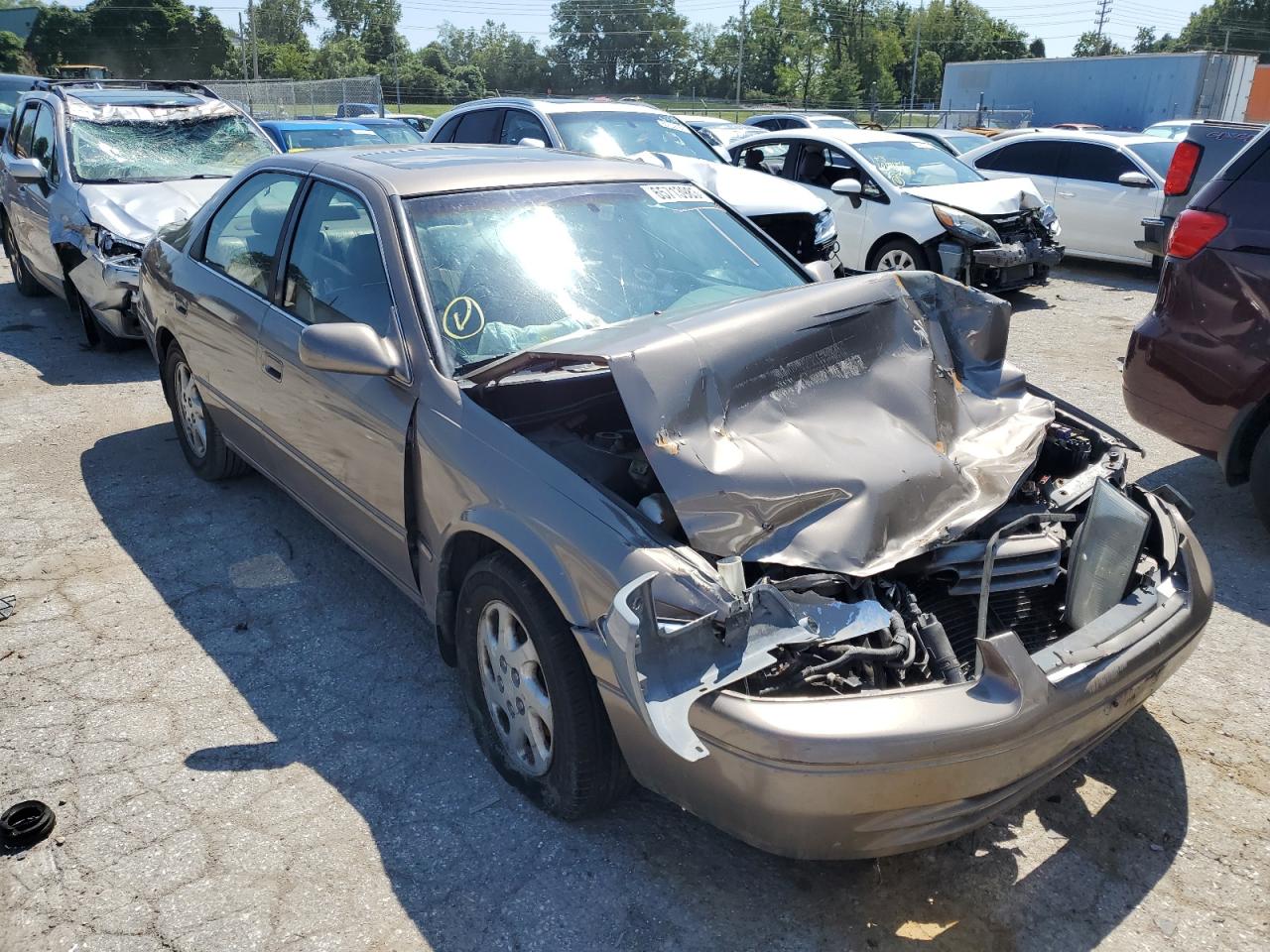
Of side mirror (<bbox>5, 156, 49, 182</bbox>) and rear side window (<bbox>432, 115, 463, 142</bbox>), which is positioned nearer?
side mirror (<bbox>5, 156, 49, 182</bbox>)

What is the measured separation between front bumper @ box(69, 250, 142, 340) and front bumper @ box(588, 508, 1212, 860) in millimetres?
5923

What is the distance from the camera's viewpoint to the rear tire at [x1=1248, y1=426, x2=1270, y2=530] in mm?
4312

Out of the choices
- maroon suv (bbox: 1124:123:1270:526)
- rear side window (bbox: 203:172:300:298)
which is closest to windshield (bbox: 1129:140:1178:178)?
maroon suv (bbox: 1124:123:1270:526)

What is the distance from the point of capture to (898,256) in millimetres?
9586

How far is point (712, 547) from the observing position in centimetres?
244

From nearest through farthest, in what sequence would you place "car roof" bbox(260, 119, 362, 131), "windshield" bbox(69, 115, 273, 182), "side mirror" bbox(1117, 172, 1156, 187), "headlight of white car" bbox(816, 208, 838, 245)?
"windshield" bbox(69, 115, 273, 182) < "headlight of white car" bbox(816, 208, 838, 245) < "side mirror" bbox(1117, 172, 1156, 187) < "car roof" bbox(260, 119, 362, 131)

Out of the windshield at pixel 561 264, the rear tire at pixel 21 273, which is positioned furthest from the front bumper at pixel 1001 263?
the rear tire at pixel 21 273

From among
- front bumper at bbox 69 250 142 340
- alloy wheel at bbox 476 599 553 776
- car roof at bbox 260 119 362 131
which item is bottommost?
alloy wheel at bbox 476 599 553 776

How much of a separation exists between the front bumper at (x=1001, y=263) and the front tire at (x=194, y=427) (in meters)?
6.55

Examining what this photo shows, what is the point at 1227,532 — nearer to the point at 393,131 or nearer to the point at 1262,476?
the point at 1262,476

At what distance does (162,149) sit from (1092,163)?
982 cm

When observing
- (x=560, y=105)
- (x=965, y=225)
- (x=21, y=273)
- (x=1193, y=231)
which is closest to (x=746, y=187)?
(x=560, y=105)

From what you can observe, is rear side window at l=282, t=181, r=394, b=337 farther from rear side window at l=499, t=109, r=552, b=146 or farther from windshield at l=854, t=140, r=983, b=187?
windshield at l=854, t=140, r=983, b=187

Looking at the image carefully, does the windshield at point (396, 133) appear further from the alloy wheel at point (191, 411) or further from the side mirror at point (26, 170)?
the alloy wheel at point (191, 411)
